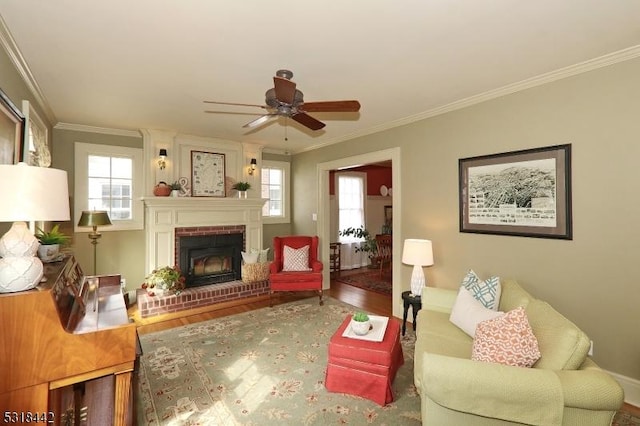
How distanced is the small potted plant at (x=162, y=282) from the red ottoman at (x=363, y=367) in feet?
9.15

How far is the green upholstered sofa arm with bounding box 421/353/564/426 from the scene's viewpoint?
4.41ft

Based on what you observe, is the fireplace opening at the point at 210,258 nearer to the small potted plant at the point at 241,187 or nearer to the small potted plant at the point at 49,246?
the small potted plant at the point at 241,187

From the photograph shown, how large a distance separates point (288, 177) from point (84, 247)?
139 inches

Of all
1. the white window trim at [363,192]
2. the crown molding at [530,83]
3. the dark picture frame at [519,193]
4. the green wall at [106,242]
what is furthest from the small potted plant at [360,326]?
the white window trim at [363,192]

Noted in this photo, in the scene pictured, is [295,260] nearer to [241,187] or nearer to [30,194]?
[241,187]

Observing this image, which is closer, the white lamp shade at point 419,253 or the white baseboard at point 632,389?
the white baseboard at point 632,389

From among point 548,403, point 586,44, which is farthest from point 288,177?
point 548,403

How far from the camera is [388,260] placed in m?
6.99

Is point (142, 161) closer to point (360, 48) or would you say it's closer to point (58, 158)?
point (58, 158)

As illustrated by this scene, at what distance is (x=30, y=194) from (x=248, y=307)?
3.42 meters

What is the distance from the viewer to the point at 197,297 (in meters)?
4.37

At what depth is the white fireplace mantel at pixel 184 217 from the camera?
Answer: 451 centimetres

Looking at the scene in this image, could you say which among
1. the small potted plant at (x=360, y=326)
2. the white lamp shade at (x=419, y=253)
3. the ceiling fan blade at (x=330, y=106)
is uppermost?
the ceiling fan blade at (x=330, y=106)

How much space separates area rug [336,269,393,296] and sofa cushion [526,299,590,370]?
3413 millimetres
